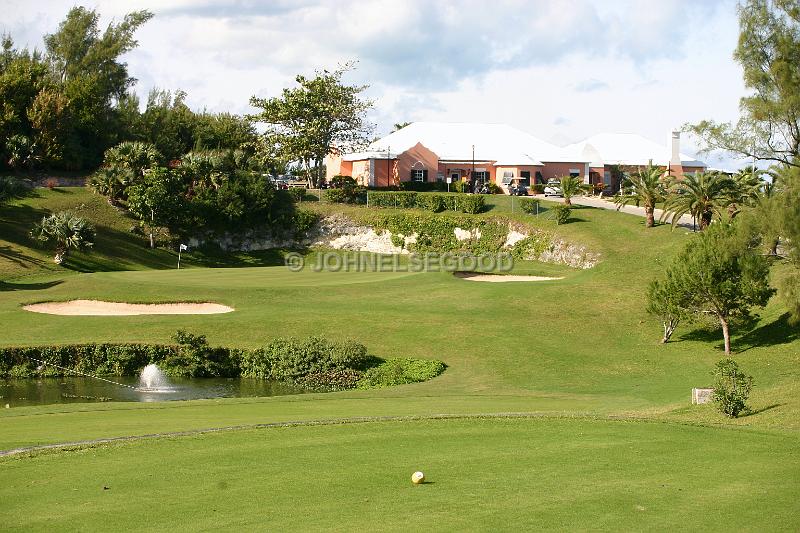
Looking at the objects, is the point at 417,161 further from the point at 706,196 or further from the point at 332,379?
the point at 332,379

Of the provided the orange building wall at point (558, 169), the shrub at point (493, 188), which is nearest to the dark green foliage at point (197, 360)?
the shrub at point (493, 188)

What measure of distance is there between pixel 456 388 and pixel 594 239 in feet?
99.6

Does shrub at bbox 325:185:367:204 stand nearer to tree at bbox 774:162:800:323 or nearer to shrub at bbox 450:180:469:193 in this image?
shrub at bbox 450:180:469:193

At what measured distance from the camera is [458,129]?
306 ft

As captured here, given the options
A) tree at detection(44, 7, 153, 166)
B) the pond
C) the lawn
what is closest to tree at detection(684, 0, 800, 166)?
the lawn

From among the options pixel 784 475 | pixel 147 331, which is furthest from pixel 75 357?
pixel 784 475

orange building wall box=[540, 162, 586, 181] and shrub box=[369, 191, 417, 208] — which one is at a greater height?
orange building wall box=[540, 162, 586, 181]

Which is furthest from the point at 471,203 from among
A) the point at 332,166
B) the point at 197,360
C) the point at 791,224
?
the point at 791,224

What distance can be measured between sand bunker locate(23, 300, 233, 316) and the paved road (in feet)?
105

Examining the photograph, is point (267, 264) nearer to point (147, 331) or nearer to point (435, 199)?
point (435, 199)

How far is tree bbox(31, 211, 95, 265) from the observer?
57.4 meters

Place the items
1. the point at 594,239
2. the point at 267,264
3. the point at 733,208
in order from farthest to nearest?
the point at 267,264
the point at 594,239
the point at 733,208

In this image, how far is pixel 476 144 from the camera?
293 ft

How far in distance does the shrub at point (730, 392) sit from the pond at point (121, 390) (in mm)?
15785
